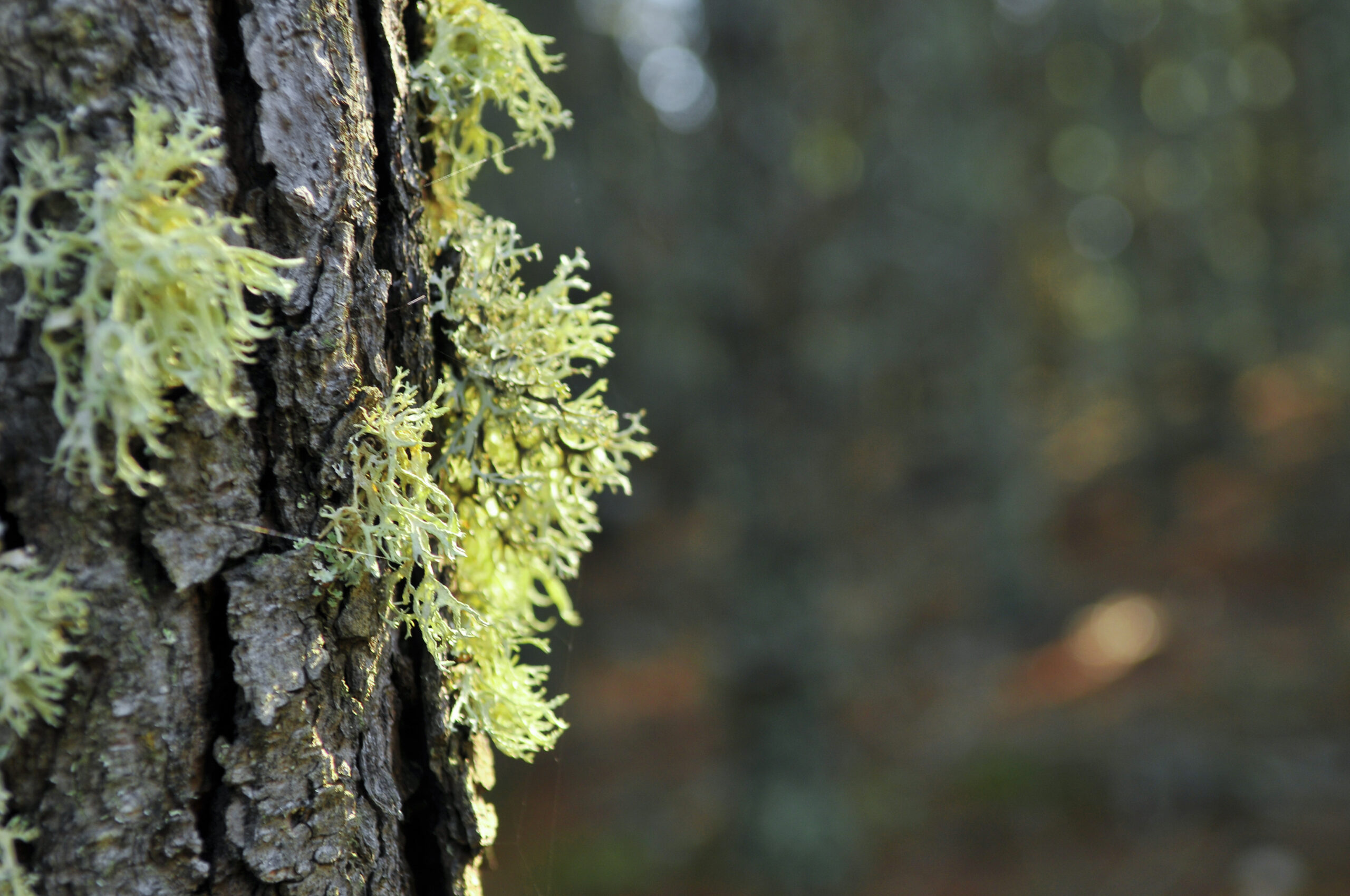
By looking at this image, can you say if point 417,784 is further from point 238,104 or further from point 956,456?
point 956,456

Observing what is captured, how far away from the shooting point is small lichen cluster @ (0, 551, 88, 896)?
0.66 metres

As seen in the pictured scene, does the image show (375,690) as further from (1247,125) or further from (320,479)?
(1247,125)

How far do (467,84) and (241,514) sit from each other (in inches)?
22.0

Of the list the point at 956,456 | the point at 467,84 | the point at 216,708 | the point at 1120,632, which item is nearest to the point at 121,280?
the point at 216,708

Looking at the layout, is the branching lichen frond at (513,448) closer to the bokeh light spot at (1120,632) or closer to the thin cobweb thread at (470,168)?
the thin cobweb thread at (470,168)

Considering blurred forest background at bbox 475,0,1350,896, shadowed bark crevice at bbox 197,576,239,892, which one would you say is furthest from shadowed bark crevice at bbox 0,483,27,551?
blurred forest background at bbox 475,0,1350,896

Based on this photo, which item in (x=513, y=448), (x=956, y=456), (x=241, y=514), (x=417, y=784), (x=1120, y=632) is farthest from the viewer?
(x=956, y=456)

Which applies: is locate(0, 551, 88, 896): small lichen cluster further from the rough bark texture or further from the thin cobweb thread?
the thin cobweb thread

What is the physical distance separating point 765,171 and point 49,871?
13.9 feet

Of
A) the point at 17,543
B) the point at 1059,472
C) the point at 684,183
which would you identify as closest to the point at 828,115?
the point at 684,183

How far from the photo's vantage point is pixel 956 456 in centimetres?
1414

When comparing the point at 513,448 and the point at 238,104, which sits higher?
the point at 238,104

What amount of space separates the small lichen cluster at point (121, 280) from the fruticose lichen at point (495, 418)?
225mm

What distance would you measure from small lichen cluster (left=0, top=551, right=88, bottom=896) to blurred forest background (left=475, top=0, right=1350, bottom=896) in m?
0.64
